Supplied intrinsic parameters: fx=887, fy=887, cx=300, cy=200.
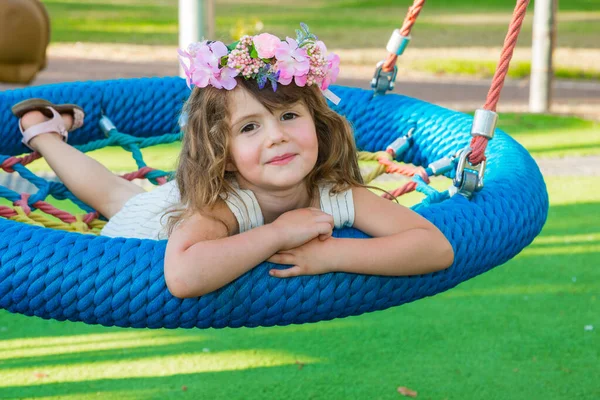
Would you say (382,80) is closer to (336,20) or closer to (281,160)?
(281,160)

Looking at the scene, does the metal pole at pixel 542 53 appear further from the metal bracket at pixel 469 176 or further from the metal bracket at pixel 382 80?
the metal bracket at pixel 469 176

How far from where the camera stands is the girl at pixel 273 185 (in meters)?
1.35

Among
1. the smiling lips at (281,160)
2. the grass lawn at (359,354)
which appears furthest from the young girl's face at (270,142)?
the grass lawn at (359,354)

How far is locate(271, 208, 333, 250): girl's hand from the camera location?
137 cm

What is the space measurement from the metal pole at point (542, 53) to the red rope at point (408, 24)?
4255 mm

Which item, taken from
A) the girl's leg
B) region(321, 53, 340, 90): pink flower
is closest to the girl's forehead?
region(321, 53, 340, 90): pink flower

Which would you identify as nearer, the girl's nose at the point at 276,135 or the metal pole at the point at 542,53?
the girl's nose at the point at 276,135

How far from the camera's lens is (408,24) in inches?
81.8

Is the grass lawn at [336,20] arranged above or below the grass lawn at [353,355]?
above

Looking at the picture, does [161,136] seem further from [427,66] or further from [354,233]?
[427,66]

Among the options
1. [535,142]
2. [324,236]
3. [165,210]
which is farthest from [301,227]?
[535,142]

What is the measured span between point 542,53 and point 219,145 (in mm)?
5262

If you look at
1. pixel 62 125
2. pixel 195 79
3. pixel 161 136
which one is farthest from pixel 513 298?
pixel 195 79

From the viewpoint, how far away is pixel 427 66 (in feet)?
30.3
